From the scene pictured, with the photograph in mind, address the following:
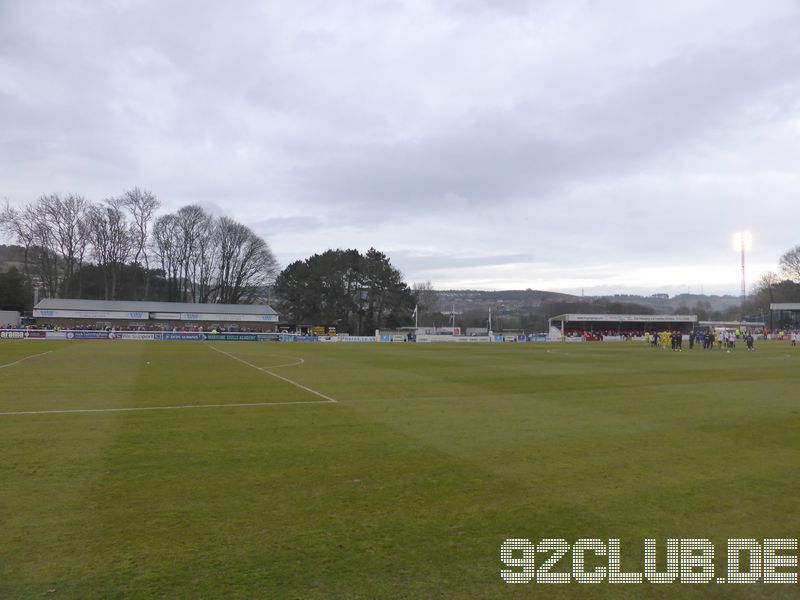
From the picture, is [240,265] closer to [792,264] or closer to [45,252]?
[45,252]

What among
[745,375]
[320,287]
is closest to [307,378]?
[745,375]

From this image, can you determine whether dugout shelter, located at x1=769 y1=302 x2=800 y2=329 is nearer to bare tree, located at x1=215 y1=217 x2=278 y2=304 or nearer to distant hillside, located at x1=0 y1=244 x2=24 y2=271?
bare tree, located at x1=215 y1=217 x2=278 y2=304

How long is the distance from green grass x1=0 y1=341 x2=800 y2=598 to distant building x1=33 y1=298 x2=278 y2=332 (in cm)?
6661

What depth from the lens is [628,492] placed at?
659 centimetres

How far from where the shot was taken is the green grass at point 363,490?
4301mm

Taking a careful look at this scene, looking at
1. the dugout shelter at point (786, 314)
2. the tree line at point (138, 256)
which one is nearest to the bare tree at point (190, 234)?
the tree line at point (138, 256)

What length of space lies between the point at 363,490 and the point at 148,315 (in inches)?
3119

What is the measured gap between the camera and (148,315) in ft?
253

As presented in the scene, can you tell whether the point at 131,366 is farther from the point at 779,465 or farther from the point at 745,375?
the point at 745,375

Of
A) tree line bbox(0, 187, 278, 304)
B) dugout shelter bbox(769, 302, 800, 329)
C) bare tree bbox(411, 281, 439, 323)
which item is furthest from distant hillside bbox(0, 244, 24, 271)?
dugout shelter bbox(769, 302, 800, 329)

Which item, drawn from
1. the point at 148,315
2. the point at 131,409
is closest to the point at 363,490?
the point at 131,409

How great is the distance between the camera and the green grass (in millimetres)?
4301

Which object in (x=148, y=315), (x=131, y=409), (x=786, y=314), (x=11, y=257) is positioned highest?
(x=11, y=257)

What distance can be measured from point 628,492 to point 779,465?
10.6ft
